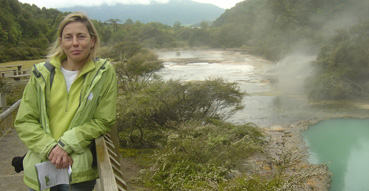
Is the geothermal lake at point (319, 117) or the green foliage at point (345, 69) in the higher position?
the green foliage at point (345, 69)

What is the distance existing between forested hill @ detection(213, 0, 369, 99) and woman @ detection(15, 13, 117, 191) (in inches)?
621

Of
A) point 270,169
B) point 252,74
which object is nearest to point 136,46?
point 252,74

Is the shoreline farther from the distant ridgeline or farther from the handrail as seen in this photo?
the handrail

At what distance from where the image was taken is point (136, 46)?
2005 centimetres

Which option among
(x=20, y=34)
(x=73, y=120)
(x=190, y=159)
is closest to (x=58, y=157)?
(x=73, y=120)

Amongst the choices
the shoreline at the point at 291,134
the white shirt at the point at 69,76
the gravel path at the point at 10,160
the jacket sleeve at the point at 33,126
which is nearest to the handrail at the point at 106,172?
the jacket sleeve at the point at 33,126

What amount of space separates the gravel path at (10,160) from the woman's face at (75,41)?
7.66ft

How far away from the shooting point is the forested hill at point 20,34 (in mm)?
24984

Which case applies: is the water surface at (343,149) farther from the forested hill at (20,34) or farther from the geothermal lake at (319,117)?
the forested hill at (20,34)

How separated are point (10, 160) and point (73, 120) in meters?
3.48

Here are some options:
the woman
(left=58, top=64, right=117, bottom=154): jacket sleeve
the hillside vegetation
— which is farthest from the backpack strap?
the hillside vegetation

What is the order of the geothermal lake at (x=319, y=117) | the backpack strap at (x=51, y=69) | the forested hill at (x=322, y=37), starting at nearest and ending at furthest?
the backpack strap at (x=51, y=69) < the geothermal lake at (x=319, y=117) < the forested hill at (x=322, y=37)

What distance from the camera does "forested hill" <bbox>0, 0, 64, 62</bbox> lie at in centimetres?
2498

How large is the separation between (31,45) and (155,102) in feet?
76.8
